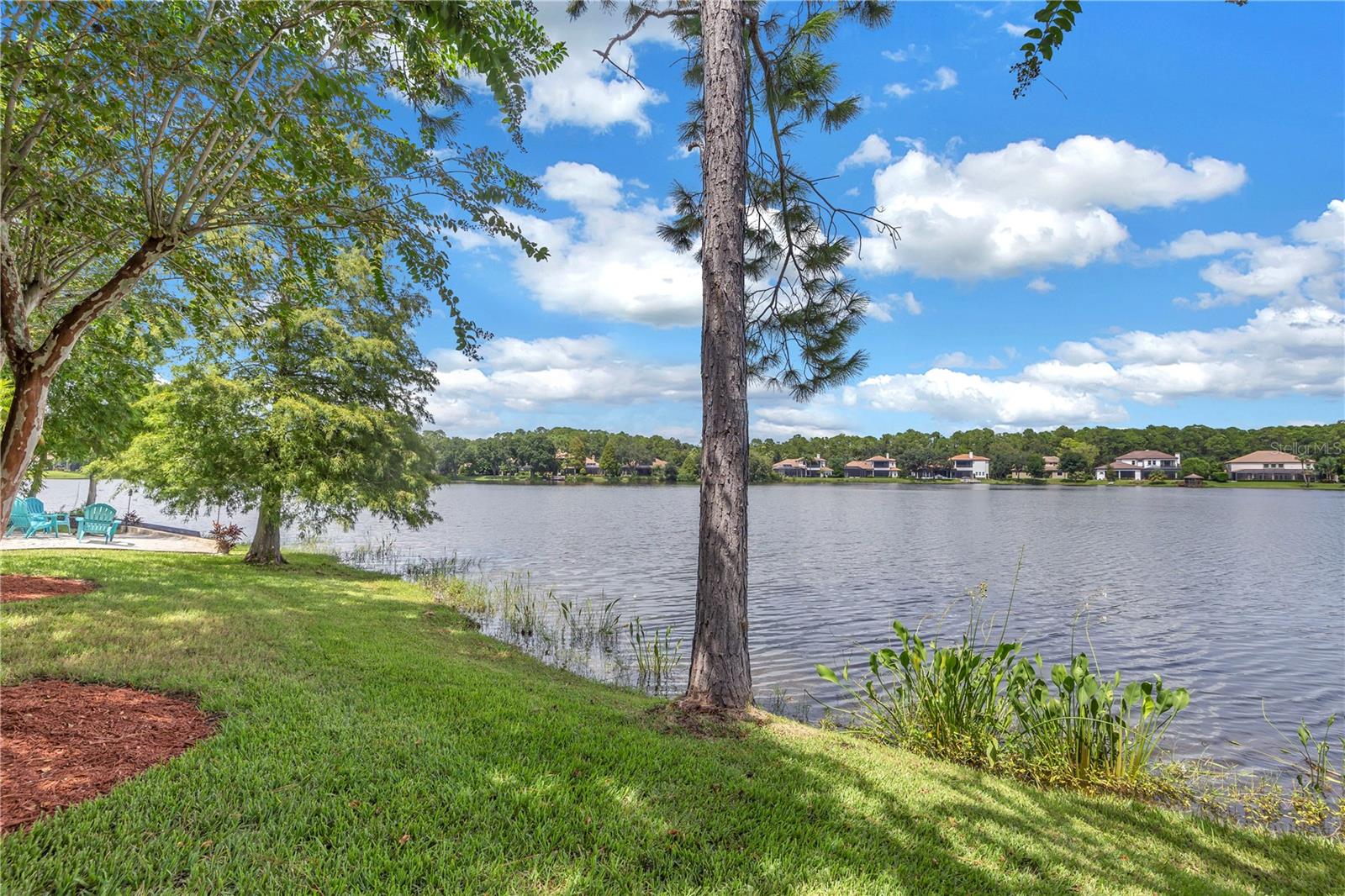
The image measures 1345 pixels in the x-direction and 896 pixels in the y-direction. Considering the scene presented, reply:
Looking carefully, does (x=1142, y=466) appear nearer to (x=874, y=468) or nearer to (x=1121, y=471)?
(x=1121, y=471)

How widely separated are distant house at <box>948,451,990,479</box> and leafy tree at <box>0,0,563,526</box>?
141m

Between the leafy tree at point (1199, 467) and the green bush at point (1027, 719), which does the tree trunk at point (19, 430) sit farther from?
the leafy tree at point (1199, 467)

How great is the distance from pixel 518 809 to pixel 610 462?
118 metres

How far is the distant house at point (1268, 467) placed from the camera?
105 m

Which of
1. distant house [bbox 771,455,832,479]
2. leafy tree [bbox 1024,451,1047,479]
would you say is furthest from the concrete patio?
leafy tree [bbox 1024,451,1047,479]

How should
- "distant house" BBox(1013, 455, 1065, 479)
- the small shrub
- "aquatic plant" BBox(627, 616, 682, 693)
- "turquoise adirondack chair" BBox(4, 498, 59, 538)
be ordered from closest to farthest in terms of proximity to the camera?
"aquatic plant" BBox(627, 616, 682, 693), "turquoise adirondack chair" BBox(4, 498, 59, 538), the small shrub, "distant house" BBox(1013, 455, 1065, 479)

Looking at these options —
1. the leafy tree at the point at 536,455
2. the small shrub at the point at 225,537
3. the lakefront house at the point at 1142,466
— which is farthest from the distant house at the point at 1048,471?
the small shrub at the point at 225,537

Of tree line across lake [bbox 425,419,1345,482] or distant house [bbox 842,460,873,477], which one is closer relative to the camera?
tree line across lake [bbox 425,419,1345,482]

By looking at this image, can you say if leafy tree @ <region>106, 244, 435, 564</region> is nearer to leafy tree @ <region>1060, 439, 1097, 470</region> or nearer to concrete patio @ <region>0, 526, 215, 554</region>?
concrete patio @ <region>0, 526, 215, 554</region>

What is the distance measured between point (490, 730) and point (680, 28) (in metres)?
8.20

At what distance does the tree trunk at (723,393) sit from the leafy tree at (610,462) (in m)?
116

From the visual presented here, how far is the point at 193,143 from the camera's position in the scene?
5.04 metres

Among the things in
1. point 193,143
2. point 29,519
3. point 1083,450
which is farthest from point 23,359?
point 1083,450

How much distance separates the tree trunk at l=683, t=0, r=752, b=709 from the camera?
5.46m
